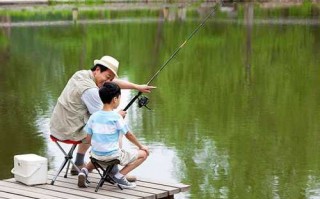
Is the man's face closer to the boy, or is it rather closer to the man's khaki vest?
the man's khaki vest

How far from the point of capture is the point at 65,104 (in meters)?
6.80

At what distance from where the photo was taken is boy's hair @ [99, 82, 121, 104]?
6.31 meters

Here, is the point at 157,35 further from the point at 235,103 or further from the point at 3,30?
the point at 235,103

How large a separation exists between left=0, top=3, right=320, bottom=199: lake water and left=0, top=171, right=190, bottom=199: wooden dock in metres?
1.35

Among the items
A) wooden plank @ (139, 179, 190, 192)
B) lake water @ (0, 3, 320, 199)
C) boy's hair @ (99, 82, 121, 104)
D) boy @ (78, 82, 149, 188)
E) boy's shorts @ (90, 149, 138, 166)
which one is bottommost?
lake water @ (0, 3, 320, 199)

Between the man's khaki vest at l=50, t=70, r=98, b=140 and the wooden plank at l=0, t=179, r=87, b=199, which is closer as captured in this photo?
the wooden plank at l=0, t=179, r=87, b=199

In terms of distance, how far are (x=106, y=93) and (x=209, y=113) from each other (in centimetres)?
632

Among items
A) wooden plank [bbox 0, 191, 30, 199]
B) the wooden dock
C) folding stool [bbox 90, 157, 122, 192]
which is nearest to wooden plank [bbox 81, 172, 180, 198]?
the wooden dock

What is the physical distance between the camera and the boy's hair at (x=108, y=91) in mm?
6312

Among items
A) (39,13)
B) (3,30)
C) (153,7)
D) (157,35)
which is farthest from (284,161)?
(153,7)

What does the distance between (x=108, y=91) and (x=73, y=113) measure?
57cm

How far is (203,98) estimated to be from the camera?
14.2 metres

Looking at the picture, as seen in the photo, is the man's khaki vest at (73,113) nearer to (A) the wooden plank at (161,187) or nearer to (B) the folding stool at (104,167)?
(B) the folding stool at (104,167)

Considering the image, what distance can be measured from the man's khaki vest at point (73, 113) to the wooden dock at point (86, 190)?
371 mm
